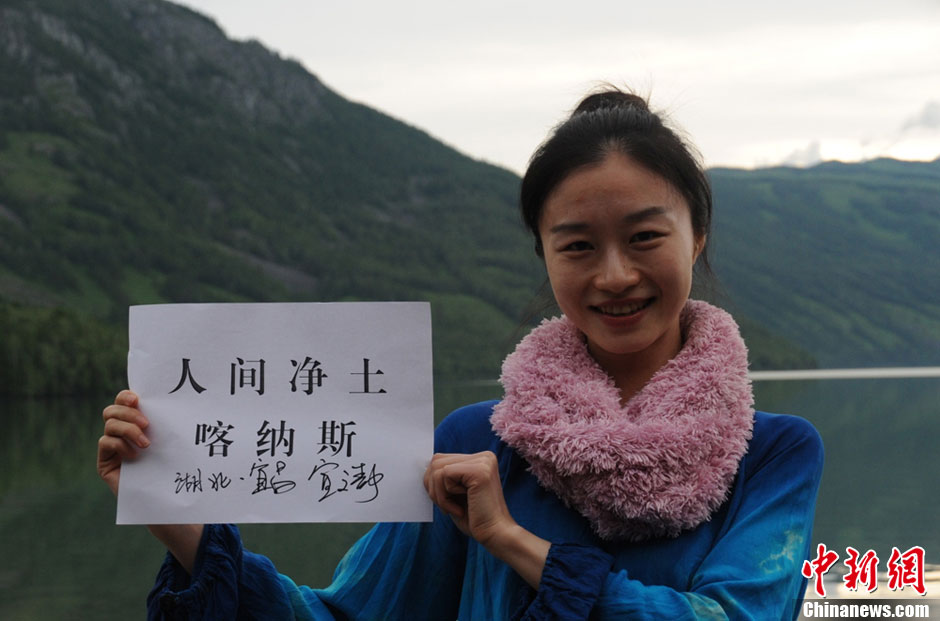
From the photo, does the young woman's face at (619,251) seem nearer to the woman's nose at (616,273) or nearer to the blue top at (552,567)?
the woman's nose at (616,273)

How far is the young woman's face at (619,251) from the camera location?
62.5 inches

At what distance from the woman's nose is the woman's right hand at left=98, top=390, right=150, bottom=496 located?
77 cm

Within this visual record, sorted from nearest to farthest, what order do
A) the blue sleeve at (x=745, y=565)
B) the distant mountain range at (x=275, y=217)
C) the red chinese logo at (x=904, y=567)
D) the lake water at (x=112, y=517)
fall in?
the blue sleeve at (x=745, y=565) → the red chinese logo at (x=904, y=567) → the lake water at (x=112, y=517) → the distant mountain range at (x=275, y=217)

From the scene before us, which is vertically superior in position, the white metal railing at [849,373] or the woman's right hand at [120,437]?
the woman's right hand at [120,437]

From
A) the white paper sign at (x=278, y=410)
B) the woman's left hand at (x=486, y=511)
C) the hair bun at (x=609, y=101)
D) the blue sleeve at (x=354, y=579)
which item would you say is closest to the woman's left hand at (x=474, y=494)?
the woman's left hand at (x=486, y=511)

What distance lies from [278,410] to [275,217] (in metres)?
123

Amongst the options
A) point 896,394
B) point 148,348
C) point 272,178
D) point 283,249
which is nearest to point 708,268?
point 148,348

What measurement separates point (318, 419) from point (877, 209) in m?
195

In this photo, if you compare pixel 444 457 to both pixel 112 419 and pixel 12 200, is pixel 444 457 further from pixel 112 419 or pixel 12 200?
pixel 12 200

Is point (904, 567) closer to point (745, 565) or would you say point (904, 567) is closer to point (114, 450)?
point (745, 565)

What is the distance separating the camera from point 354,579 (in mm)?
1822

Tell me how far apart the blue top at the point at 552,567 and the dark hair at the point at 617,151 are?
1.20 feet

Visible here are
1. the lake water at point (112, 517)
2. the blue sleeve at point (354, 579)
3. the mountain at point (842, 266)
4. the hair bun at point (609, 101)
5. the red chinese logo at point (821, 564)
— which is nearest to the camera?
the blue sleeve at point (354, 579)

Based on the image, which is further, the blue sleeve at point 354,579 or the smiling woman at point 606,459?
the blue sleeve at point 354,579
